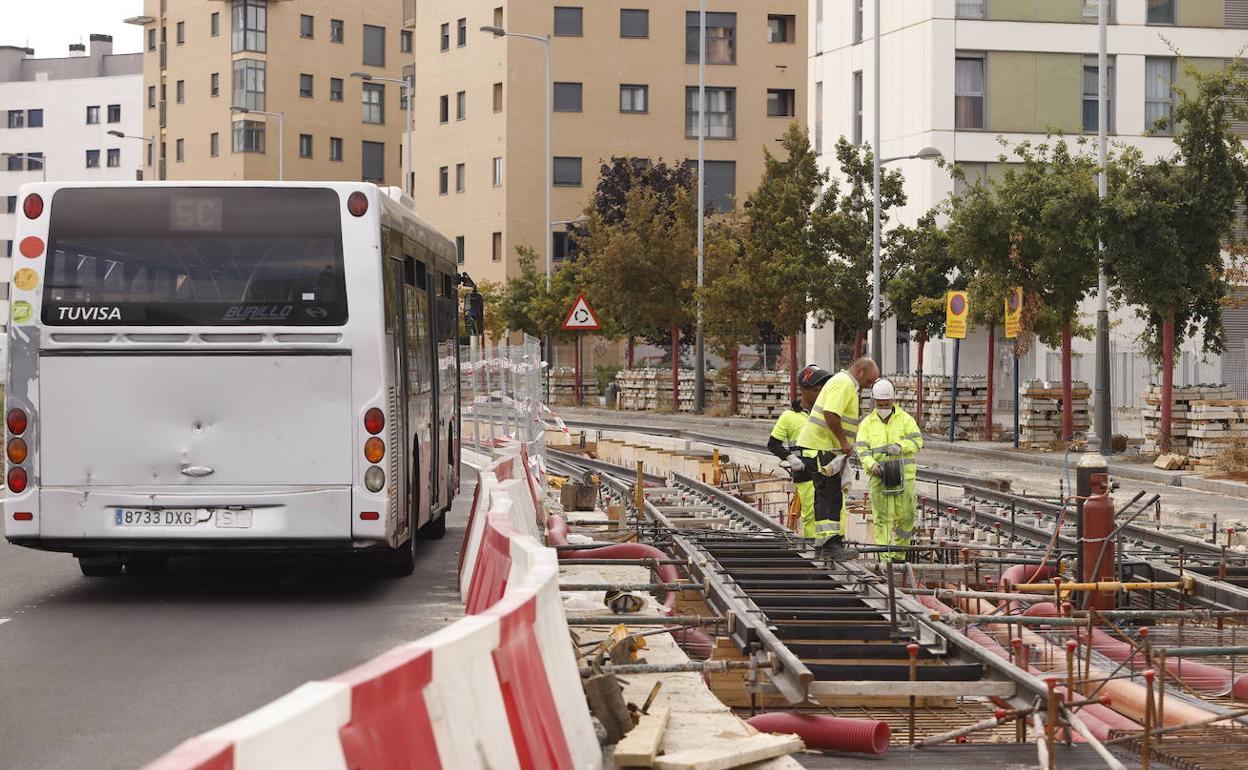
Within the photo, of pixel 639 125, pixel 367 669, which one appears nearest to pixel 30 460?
pixel 367 669

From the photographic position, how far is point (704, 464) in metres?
28.0

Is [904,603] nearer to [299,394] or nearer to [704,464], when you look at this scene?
[299,394]

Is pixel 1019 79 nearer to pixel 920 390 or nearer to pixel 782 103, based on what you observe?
pixel 920 390

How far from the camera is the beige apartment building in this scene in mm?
83312

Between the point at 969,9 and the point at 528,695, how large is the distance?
152ft

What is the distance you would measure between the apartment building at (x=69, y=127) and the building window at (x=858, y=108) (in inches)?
3306

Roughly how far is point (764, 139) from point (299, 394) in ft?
246

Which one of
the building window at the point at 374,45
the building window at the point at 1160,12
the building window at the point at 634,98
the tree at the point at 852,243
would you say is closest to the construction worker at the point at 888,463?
the tree at the point at 852,243

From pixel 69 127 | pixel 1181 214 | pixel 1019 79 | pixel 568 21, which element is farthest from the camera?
pixel 69 127

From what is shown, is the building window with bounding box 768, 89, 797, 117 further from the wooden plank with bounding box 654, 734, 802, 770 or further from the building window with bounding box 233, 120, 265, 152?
the wooden plank with bounding box 654, 734, 802, 770

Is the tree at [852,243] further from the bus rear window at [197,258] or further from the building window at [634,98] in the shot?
the building window at [634,98]

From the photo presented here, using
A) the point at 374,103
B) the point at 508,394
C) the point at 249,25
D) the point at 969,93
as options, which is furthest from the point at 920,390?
the point at 374,103

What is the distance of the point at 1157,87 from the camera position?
5203 cm

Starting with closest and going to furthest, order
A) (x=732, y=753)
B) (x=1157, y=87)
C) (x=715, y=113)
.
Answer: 1. (x=732, y=753)
2. (x=1157, y=87)
3. (x=715, y=113)
